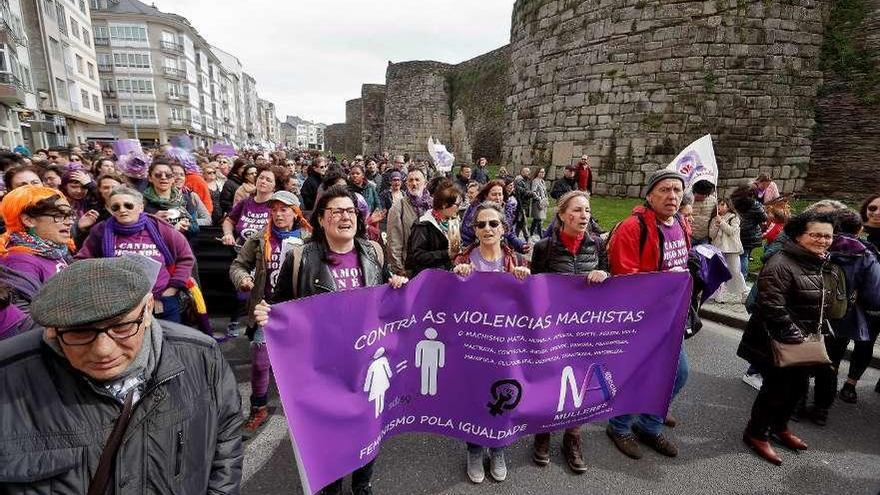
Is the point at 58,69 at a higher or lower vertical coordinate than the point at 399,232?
higher

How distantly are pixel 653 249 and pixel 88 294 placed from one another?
323 cm

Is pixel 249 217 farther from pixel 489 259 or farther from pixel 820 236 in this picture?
pixel 820 236

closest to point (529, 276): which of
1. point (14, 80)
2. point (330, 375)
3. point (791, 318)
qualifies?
point (330, 375)

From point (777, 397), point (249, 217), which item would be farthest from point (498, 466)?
point (249, 217)

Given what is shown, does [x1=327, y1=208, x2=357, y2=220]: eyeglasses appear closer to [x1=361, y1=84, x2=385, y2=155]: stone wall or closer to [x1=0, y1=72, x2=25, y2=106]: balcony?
[x1=0, y1=72, x2=25, y2=106]: balcony

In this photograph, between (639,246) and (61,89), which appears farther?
(61,89)

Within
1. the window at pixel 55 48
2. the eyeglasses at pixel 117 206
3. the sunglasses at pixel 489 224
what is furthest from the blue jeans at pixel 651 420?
the window at pixel 55 48

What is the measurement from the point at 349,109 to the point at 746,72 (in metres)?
52.2

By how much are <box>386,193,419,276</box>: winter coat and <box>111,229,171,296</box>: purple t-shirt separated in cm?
201

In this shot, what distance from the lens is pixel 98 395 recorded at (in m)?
1.35

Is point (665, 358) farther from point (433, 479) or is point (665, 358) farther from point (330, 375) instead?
point (330, 375)

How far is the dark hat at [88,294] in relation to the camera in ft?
3.99

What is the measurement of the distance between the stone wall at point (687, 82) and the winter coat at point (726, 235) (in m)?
6.45

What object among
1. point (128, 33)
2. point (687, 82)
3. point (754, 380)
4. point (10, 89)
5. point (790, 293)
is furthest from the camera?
point (128, 33)
